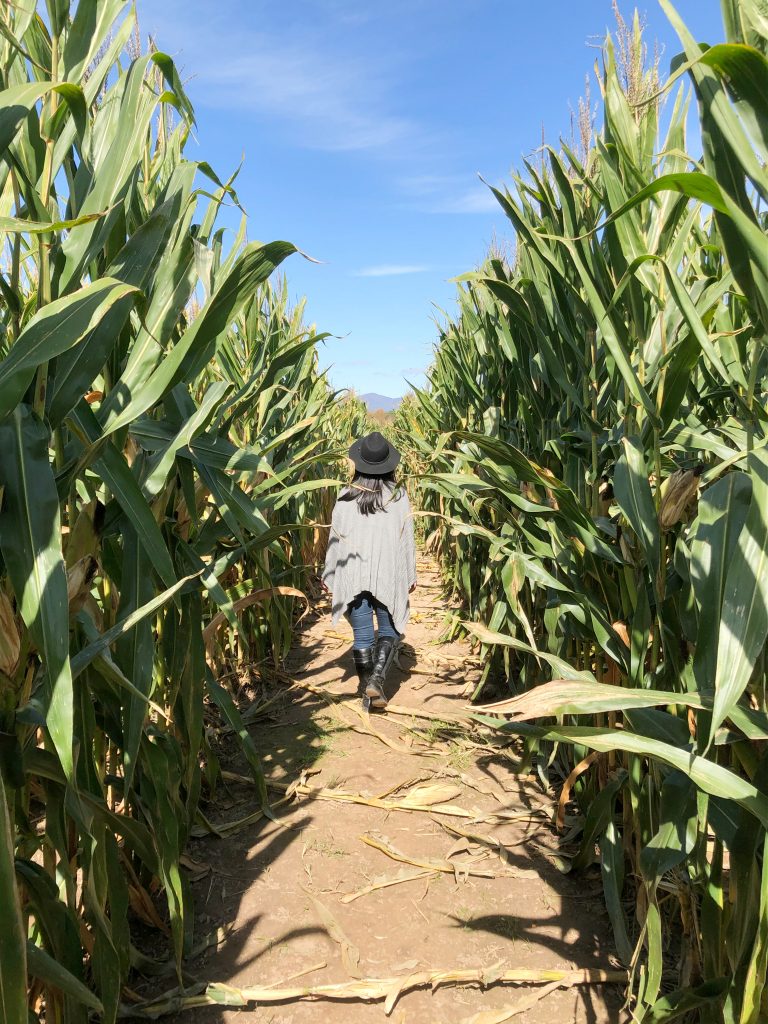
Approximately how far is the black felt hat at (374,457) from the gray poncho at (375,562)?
0.60 feet

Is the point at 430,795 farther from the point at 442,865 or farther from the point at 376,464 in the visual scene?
the point at 376,464

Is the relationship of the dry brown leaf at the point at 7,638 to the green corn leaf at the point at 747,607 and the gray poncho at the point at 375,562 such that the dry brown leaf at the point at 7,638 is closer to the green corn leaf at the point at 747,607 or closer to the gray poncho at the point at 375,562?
the green corn leaf at the point at 747,607

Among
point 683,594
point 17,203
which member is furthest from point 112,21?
point 683,594

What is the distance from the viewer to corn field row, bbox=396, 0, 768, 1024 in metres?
0.85

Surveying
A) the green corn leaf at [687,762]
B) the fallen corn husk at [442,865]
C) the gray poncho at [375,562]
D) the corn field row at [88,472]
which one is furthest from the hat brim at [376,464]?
the green corn leaf at [687,762]

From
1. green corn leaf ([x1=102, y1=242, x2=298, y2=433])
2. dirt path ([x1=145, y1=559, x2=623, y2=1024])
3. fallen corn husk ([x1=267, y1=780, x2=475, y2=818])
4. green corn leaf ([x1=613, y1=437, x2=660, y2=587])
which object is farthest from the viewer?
fallen corn husk ([x1=267, y1=780, x2=475, y2=818])

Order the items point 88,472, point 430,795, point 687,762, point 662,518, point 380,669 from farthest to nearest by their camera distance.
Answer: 1. point 380,669
2. point 430,795
3. point 88,472
4. point 662,518
5. point 687,762

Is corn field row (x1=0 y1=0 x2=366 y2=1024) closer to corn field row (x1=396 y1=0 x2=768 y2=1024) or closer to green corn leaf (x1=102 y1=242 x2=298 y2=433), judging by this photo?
green corn leaf (x1=102 y1=242 x2=298 y2=433)

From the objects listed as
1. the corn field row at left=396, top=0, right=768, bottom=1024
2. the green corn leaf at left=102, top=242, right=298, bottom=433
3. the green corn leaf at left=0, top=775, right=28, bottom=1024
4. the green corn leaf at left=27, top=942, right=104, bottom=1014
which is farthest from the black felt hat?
the green corn leaf at left=0, top=775, right=28, bottom=1024

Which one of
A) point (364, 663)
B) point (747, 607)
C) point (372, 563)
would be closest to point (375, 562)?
point (372, 563)

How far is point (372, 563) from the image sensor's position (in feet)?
11.8

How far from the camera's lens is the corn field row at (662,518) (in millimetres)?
847

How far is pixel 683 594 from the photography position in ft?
4.39

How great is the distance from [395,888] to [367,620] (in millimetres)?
1696
